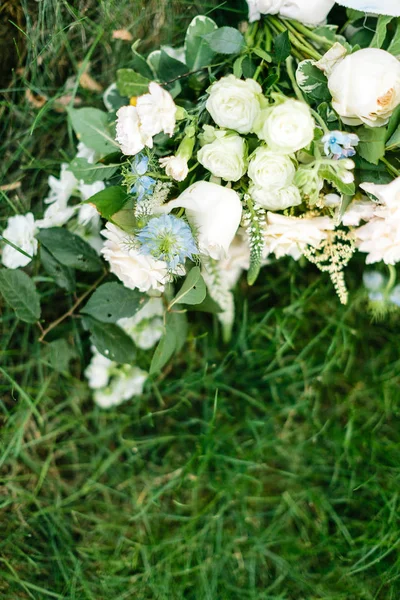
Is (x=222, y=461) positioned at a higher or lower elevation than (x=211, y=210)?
lower

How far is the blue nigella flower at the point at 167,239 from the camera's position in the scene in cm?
60

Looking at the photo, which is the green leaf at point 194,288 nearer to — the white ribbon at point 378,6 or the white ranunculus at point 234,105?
the white ranunculus at point 234,105

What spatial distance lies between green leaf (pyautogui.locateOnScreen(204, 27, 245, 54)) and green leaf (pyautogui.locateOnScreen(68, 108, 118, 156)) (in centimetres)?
19

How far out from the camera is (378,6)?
2.18 ft

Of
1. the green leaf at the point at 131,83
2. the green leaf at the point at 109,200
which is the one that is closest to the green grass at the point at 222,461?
the green leaf at the point at 131,83

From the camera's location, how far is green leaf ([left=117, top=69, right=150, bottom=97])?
0.75 m

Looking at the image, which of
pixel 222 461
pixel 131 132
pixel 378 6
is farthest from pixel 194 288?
pixel 222 461

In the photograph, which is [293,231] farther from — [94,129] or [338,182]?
[94,129]

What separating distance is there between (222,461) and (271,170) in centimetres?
65

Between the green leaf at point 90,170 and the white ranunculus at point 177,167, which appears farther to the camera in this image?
the green leaf at point 90,170

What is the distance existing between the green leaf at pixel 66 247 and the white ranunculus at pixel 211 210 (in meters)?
0.24

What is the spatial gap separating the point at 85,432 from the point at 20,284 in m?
0.38

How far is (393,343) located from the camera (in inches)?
42.9

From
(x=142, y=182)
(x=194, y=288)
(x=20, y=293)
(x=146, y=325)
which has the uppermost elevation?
(x=142, y=182)
